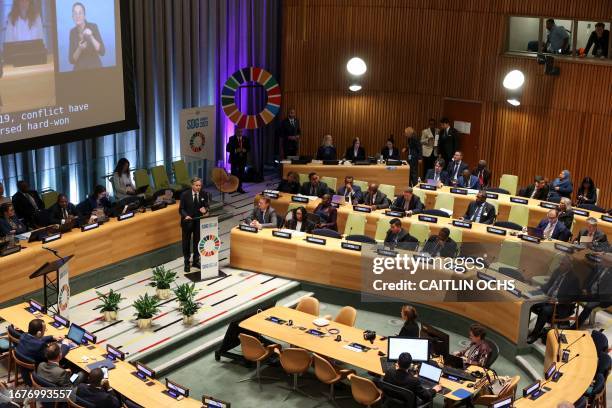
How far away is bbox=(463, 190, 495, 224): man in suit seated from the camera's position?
14.8 meters

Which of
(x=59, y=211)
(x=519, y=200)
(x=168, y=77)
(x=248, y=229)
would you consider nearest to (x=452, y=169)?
(x=519, y=200)

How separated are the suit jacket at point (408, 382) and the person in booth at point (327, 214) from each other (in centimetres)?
536

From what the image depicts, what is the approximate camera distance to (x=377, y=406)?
10.2 m

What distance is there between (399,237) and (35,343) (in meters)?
5.91

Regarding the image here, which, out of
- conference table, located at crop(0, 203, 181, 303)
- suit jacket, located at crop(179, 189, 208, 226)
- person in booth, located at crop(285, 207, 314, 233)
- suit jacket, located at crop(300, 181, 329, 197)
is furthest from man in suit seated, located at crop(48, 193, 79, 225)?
suit jacket, located at crop(300, 181, 329, 197)

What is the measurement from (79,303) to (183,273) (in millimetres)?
1914

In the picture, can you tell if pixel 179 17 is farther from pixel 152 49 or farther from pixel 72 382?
pixel 72 382

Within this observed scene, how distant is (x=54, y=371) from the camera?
29.7 feet

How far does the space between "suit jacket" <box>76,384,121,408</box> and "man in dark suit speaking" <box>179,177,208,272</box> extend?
17.0 feet

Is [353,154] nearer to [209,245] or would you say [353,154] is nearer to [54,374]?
[209,245]

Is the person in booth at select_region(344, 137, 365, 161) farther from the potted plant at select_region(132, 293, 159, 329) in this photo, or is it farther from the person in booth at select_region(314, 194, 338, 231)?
the potted plant at select_region(132, 293, 159, 329)

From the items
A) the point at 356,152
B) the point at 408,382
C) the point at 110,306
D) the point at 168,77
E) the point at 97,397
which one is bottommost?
the point at 110,306

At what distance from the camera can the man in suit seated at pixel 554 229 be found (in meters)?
13.7

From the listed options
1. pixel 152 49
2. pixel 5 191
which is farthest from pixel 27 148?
pixel 152 49
